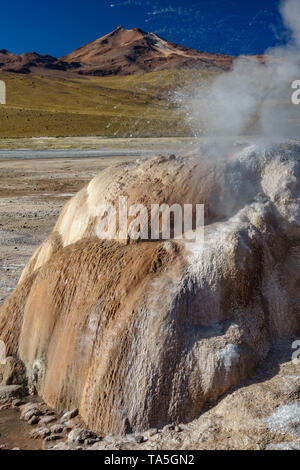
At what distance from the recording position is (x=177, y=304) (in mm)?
3818

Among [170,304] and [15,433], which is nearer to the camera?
[170,304]

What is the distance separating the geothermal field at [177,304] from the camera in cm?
367

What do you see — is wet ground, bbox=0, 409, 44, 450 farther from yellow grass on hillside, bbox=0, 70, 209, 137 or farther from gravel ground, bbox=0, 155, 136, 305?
yellow grass on hillside, bbox=0, 70, 209, 137

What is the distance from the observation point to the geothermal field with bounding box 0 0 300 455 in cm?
367

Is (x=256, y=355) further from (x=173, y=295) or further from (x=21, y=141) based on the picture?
(x=21, y=141)

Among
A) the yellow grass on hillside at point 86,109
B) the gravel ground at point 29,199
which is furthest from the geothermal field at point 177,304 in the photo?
the yellow grass on hillside at point 86,109
